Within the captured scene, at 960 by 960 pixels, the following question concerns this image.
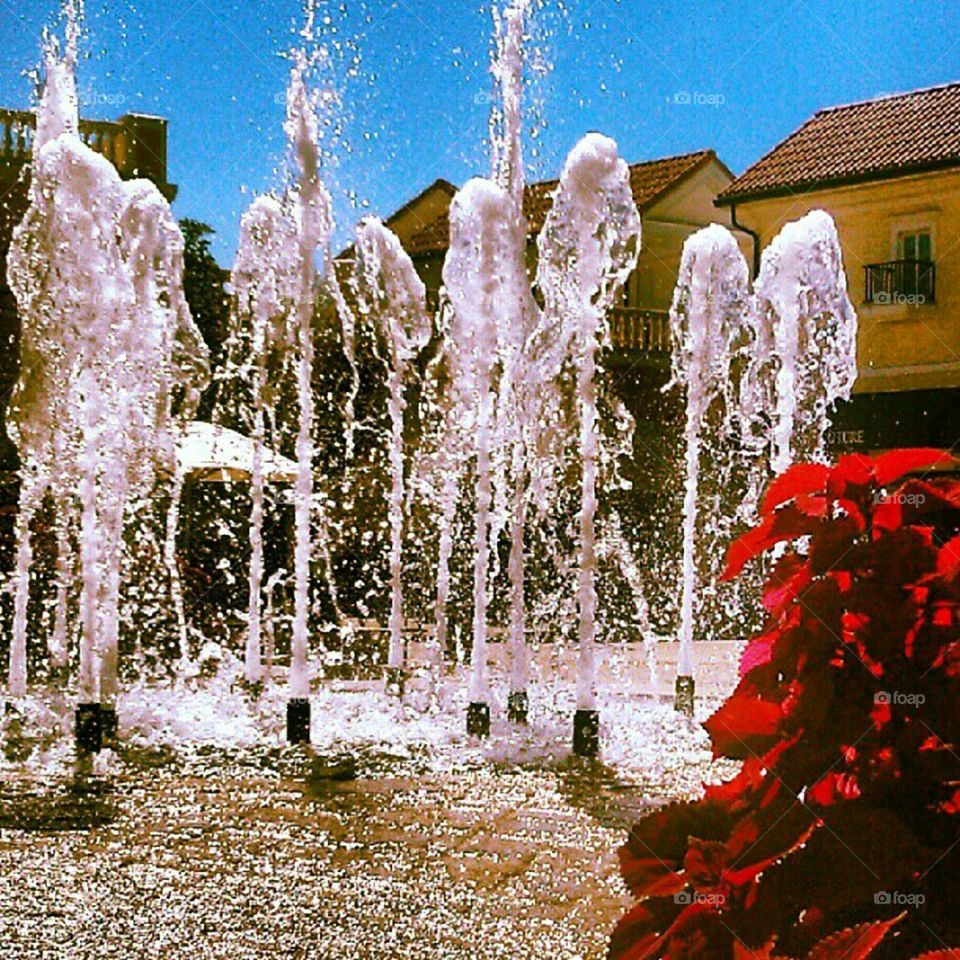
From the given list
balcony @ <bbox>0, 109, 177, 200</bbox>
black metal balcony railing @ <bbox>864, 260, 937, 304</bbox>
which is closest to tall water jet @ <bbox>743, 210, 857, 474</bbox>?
black metal balcony railing @ <bbox>864, 260, 937, 304</bbox>

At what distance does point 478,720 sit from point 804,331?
7.45 metres

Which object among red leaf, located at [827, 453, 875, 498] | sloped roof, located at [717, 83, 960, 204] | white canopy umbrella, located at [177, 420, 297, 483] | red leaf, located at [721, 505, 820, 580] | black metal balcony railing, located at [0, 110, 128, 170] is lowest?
red leaf, located at [721, 505, 820, 580]

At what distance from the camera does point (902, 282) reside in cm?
2098

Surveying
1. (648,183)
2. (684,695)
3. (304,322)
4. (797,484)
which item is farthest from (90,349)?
(648,183)

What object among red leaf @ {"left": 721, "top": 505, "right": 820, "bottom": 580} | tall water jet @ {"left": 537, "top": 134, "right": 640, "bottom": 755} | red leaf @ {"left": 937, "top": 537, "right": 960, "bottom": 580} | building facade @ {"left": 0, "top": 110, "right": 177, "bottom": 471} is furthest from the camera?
building facade @ {"left": 0, "top": 110, "right": 177, "bottom": 471}

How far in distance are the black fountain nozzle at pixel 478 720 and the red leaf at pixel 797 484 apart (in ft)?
20.4

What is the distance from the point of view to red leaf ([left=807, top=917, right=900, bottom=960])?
1327mm

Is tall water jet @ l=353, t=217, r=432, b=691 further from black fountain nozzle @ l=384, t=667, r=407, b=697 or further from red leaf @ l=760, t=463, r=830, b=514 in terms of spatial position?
red leaf @ l=760, t=463, r=830, b=514

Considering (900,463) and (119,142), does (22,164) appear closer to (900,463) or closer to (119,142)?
(119,142)

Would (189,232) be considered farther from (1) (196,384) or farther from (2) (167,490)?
(2) (167,490)

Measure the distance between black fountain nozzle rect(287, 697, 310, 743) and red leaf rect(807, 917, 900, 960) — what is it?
6.38 metres

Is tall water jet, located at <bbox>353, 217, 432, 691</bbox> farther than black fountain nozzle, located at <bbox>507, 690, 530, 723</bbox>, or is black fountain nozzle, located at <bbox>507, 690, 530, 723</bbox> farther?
tall water jet, located at <bbox>353, 217, 432, 691</bbox>

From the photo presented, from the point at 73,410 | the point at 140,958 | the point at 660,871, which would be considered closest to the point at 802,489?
the point at 660,871

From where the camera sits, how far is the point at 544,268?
873cm
